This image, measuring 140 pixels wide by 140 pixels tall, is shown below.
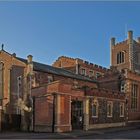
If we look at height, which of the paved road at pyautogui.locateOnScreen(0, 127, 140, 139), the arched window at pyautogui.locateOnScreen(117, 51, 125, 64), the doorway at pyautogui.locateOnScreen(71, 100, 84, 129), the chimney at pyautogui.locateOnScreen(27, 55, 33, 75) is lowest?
the paved road at pyautogui.locateOnScreen(0, 127, 140, 139)

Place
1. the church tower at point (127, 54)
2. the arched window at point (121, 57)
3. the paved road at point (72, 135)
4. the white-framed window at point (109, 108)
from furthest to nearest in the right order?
the arched window at point (121, 57)
the church tower at point (127, 54)
the white-framed window at point (109, 108)
the paved road at point (72, 135)

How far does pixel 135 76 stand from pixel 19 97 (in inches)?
728

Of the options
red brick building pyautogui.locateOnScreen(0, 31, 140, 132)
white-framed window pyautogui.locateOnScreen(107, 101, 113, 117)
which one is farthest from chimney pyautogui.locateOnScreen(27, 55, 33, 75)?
white-framed window pyautogui.locateOnScreen(107, 101, 113, 117)

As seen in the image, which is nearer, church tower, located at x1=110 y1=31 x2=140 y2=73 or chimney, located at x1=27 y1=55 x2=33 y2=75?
chimney, located at x1=27 y1=55 x2=33 y2=75

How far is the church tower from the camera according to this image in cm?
8156

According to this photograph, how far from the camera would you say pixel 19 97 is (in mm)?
43844

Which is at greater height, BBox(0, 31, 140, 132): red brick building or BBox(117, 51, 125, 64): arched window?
BBox(117, 51, 125, 64): arched window

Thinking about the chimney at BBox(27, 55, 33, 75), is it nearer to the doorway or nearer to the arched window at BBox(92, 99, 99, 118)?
the doorway

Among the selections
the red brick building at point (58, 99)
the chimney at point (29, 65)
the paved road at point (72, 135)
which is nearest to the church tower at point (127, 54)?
the red brick building at point (58, 99)

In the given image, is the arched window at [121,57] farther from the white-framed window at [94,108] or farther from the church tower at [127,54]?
the white-framed window at [94,108]

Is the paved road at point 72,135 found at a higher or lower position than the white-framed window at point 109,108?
lower

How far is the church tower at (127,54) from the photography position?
81562mm

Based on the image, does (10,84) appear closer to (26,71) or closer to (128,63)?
(26,71)

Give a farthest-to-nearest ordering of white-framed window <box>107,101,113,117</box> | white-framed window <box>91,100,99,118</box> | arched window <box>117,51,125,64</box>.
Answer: arched window <box>117,51,125,64</box>, white-framed window <box>107,101,113,117</box>, white-framed window <box>91,100,99,118</box>
